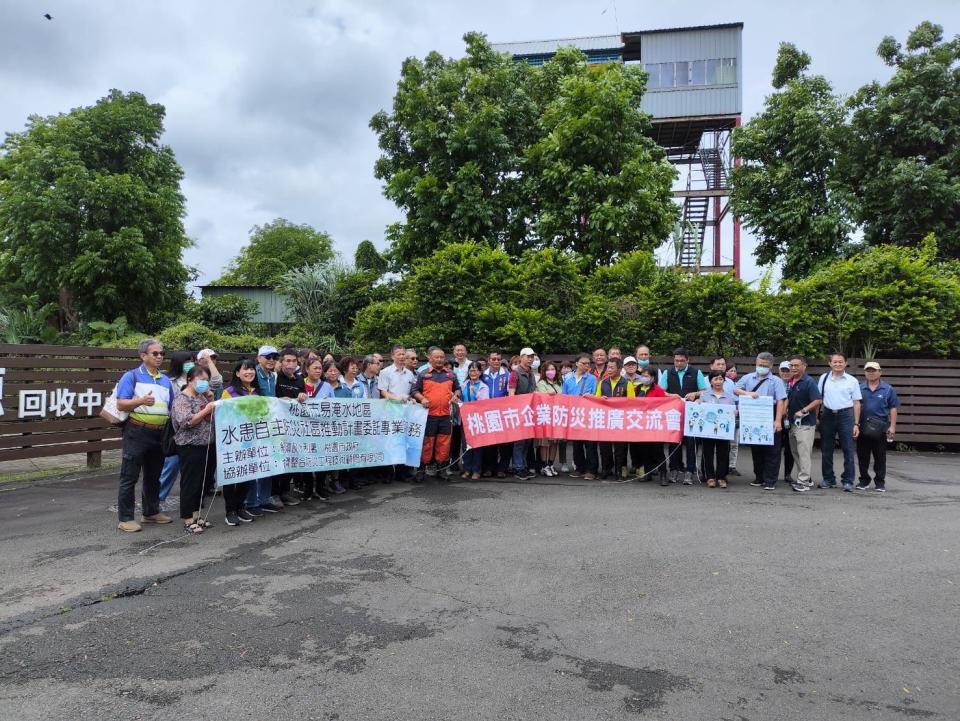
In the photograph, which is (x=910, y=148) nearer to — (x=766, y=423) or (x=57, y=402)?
(x=766, y=423)

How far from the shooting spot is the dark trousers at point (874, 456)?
8805 millimetres

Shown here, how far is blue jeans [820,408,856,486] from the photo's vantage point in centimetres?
882

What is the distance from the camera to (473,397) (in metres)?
9.88

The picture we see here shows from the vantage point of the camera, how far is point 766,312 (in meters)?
13.2

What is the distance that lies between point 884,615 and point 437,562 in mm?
3276

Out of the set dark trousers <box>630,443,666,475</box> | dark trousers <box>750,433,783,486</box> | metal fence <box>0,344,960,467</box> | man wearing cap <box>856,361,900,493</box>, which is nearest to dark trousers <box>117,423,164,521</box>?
metal fence <box>0,344,960,467</box>

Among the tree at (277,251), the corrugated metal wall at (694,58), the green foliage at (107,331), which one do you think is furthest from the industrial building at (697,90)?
the tree at (277,251)

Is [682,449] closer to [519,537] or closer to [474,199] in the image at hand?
[519,537]

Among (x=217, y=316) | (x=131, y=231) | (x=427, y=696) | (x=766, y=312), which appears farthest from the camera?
(x=217, y=316)

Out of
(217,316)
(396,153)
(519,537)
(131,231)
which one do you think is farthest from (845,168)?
(131,231)

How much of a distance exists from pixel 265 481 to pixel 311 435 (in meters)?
0.83

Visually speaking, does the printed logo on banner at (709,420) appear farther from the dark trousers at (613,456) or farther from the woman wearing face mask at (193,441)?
the woman wearing face mask at (193,441)

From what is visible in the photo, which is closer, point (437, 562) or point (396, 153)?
point (437, 562)

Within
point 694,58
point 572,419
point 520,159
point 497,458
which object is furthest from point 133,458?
point 694,58
